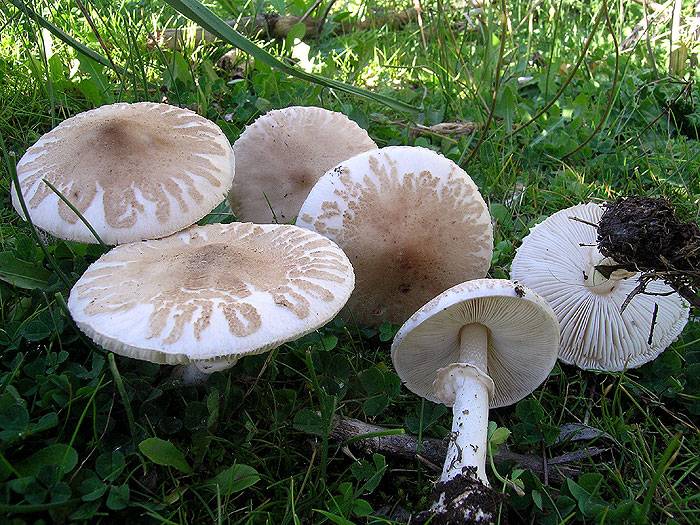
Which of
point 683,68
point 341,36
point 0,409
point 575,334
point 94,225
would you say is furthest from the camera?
point 341,36

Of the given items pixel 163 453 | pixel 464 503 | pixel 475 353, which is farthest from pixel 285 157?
pixel 464 503

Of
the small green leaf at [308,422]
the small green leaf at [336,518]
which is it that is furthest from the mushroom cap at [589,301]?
the small green leaf at [336,518]

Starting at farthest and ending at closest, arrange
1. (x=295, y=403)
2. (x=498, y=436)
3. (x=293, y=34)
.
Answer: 1. (x=293, y=34)
2. (x=295, y=403)
3. (x=498, y=436)

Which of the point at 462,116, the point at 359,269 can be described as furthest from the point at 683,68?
the point at 359,269

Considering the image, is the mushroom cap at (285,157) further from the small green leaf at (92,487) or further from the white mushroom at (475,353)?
the small green leaf at (92,487)

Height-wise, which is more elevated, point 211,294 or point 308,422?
point 211,294

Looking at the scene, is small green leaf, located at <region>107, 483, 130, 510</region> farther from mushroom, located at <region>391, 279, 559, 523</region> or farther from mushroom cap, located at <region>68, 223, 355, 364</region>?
mushroom, located at <region>391, 279, 559, 523</region>

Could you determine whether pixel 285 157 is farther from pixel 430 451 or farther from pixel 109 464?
pixel 109 464

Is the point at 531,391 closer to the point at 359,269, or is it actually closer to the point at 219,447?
the point at 359,269
